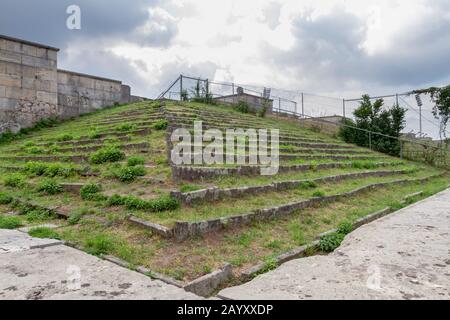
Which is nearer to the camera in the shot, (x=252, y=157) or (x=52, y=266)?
(x=52, y=266)

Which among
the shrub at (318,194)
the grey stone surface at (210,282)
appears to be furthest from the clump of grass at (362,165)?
the grey stone surface at (210,282)

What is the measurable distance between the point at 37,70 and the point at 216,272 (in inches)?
603

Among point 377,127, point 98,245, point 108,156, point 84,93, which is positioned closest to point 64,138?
point 108,156

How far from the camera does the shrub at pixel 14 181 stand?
7272 mm

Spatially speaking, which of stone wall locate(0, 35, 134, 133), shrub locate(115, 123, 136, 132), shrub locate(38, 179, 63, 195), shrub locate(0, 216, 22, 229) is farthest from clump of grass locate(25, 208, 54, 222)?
stone wall locate(0, 35, 134, 133)

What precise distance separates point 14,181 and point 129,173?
2835 millimetres

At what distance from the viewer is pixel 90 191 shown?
241 inches

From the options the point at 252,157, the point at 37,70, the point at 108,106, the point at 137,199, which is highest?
the point at 37,70

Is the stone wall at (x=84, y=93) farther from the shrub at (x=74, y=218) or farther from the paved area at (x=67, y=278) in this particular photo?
the paved area at (x=67, y=278)

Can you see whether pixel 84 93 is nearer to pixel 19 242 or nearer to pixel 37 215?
pixel 37 215

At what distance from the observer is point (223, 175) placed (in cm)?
684

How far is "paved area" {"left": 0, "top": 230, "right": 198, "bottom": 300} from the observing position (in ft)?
9.21
